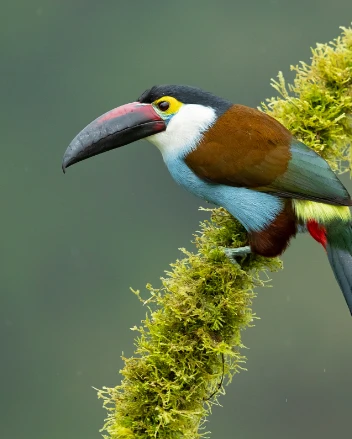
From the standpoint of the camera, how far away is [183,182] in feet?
6.86

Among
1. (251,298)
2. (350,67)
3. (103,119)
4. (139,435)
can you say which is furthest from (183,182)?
(139,435)

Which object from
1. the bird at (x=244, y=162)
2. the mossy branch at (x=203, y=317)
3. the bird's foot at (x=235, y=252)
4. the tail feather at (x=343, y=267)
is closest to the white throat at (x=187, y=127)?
the bird at (x=244, y=162)

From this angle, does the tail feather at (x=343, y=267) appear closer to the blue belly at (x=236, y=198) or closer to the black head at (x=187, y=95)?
the blue belly at (x=236, y=198)

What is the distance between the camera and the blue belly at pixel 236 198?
6.38 feet

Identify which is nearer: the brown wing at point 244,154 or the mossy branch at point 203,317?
the mossy branch at point 203,317

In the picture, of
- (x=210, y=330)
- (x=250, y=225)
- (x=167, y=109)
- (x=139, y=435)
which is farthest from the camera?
(x=167, y=109)

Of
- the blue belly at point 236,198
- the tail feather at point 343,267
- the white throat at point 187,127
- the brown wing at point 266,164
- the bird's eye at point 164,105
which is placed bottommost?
the tail feather at point 343,267

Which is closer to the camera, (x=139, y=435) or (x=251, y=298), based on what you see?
(x=139, y=435)

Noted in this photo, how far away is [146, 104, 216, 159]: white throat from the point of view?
2035mm

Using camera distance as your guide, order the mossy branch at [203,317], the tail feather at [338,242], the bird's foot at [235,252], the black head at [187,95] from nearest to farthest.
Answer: the mossy branch at [203,317] → the bird's foot at [235,252] → the tail feather at [338,242] → the black head at [187,95]

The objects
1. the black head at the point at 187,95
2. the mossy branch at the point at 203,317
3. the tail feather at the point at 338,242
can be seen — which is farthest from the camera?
the black head at the point at 187,95

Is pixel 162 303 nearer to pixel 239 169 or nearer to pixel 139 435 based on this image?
pixel 139 435

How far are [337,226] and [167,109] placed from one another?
Result: 0.61 metres

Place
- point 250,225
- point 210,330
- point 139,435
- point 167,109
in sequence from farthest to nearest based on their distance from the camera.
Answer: point 167,109 → point 250,225 → point 210,330 → point 139,435
